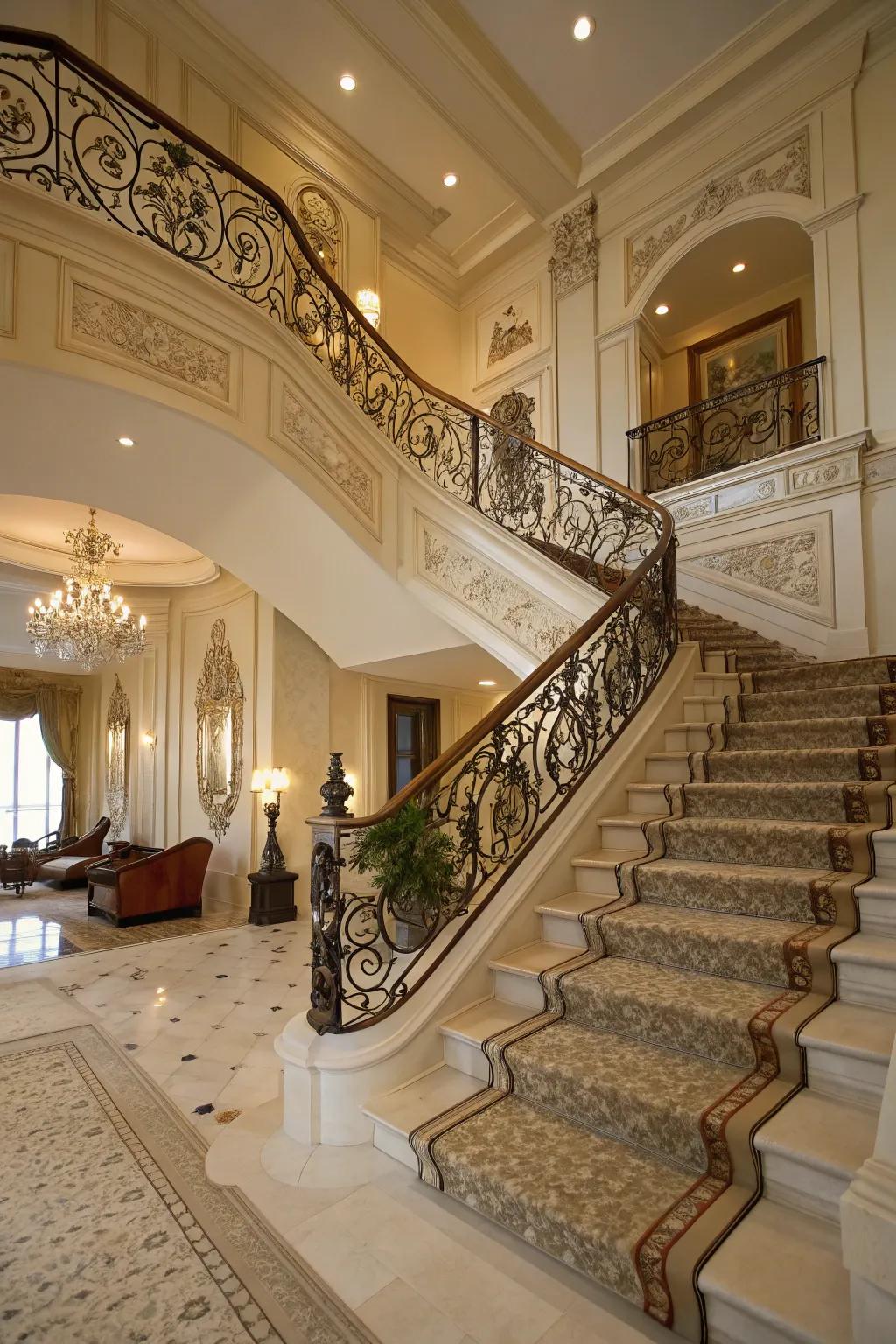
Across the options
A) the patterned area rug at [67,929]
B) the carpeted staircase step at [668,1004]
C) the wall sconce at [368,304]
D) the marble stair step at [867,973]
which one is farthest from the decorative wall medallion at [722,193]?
the patterned area rug at [67,929]

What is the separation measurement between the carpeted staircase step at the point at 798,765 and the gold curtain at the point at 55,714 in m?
11.9

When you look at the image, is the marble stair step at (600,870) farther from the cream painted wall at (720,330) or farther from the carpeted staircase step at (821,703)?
the cream painted wall at (720,330)

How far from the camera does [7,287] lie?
3383 millimetres

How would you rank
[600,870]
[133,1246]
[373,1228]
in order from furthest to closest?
[600,870] → [133,1246] → [373,1228]

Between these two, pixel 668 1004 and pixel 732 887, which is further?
pixel 732 887

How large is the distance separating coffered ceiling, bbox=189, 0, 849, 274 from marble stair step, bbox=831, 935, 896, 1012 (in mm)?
7685

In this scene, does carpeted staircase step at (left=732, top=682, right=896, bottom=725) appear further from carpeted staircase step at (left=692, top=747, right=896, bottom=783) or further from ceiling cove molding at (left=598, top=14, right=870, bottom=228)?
ceiling cove molding at (left=598, top=14, right=870, bottom=228)

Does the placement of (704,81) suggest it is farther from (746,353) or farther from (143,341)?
(143,341)

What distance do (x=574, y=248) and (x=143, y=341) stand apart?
→ 6007 millimetres

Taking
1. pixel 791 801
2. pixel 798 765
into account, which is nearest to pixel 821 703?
pixel 798 765

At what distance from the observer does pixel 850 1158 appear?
1.58 meters

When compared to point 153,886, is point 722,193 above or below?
Result: above

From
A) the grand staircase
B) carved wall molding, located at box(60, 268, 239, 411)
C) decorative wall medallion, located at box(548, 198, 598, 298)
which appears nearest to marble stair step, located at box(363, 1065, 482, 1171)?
the grand staircase

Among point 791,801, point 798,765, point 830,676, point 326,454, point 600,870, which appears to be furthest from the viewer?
point 326,454
